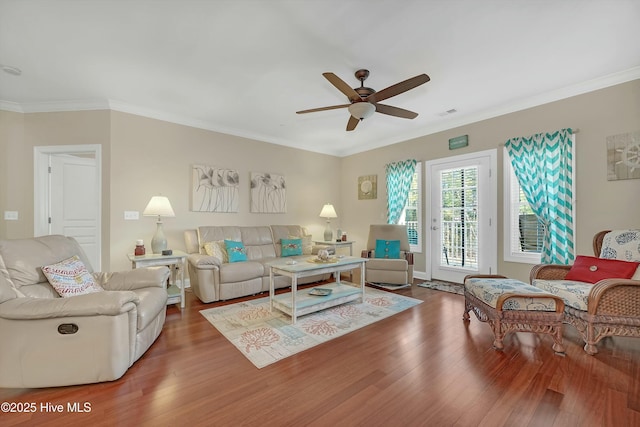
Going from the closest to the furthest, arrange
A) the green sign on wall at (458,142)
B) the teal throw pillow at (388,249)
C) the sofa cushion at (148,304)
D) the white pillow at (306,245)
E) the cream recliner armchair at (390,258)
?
the sofa cushion at (148,304), the cream recliner armchair at (390,258), the green sign on wall at (458,142), the teal throw pillow at (388,249), the white pillow at (306,245)

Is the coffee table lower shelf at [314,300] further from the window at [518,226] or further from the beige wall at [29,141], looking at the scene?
the beige wall at [29,141]

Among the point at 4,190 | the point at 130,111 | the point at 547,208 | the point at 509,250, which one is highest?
the point at 130,111

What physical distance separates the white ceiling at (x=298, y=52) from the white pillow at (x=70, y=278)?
2018 millimetres

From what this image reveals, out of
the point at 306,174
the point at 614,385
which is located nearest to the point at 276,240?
the point at 306,174

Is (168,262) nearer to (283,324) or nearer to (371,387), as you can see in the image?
(283,324)

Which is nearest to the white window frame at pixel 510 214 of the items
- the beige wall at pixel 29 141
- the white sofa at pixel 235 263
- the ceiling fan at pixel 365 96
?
the ceiling fan at pixel 365 96

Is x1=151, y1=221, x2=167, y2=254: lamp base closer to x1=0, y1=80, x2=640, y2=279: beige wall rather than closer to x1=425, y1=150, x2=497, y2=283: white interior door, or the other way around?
x1=0, y1=80, x2=640, y2=279: beige wall

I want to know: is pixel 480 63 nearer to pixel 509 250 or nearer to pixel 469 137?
pixel 469 137

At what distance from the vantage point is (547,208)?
353 cm

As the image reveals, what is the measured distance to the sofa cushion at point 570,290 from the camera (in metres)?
2.33

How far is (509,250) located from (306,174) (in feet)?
12.9

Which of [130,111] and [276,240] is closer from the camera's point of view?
[130,111]

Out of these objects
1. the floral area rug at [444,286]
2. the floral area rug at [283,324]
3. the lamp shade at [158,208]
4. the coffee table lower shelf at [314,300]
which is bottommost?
the floral area rug at [444,286]

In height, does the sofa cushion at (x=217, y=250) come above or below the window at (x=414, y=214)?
below
